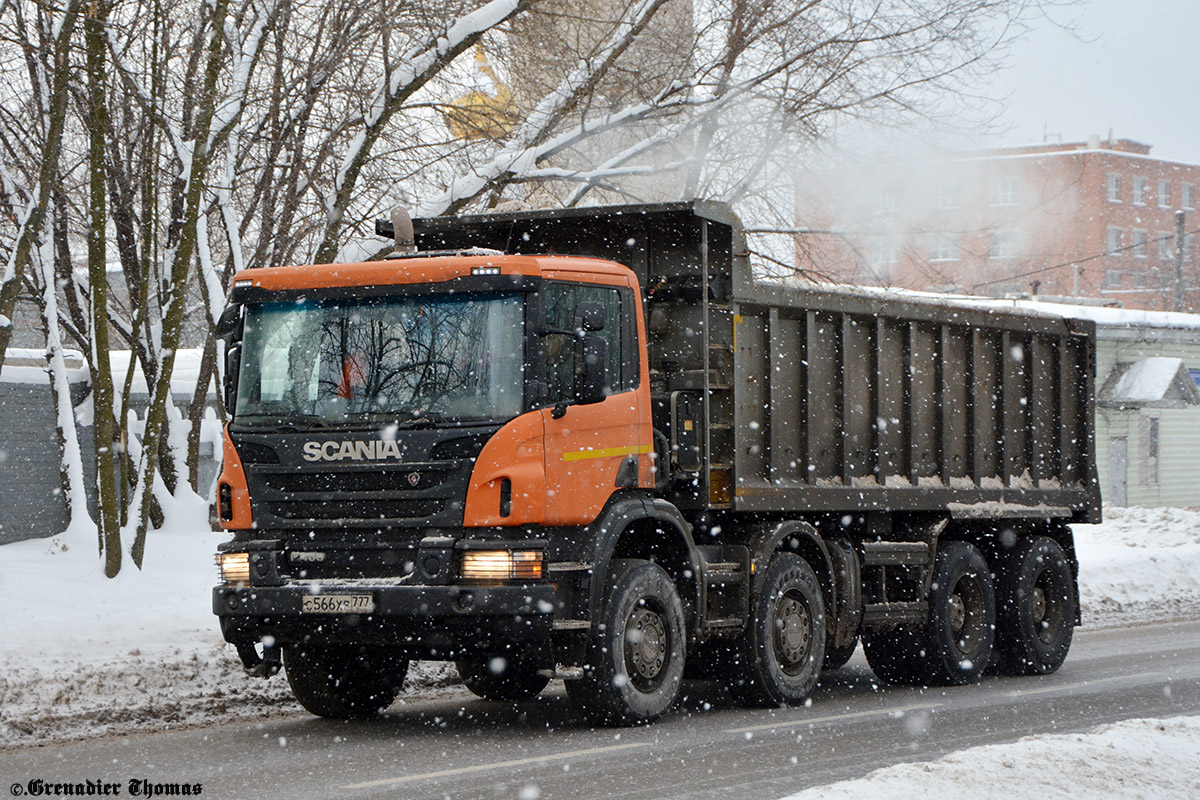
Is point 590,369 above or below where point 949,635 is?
above

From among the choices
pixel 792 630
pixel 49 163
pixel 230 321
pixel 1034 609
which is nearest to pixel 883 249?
pixel 1034 609

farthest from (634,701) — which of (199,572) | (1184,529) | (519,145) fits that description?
(1184,529)

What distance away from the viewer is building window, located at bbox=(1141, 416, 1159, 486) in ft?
116

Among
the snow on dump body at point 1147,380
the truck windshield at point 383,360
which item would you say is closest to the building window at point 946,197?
the truck windshield at point 383,360

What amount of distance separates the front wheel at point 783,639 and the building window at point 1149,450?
2631cm

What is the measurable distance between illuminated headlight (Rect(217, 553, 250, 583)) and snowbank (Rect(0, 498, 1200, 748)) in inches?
41.3

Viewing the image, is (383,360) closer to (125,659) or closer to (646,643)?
(646,643)

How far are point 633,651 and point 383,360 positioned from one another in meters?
2.24

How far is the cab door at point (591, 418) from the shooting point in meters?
8.84

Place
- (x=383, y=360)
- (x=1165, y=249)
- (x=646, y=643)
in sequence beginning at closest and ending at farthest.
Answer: (x=383, y=360)
(x=646, y=643)
(x=1165, y=249)

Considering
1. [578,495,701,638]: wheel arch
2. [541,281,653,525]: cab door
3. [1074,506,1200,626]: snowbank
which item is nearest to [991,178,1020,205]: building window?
[1074,506,1200,626]: snowbank

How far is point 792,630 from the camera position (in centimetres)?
1098

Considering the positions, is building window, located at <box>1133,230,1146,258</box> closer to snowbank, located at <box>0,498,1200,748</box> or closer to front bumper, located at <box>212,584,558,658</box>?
snowbank, located at <box>0,498,1200,748</box>

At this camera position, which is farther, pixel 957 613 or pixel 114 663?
pixel 957 613
